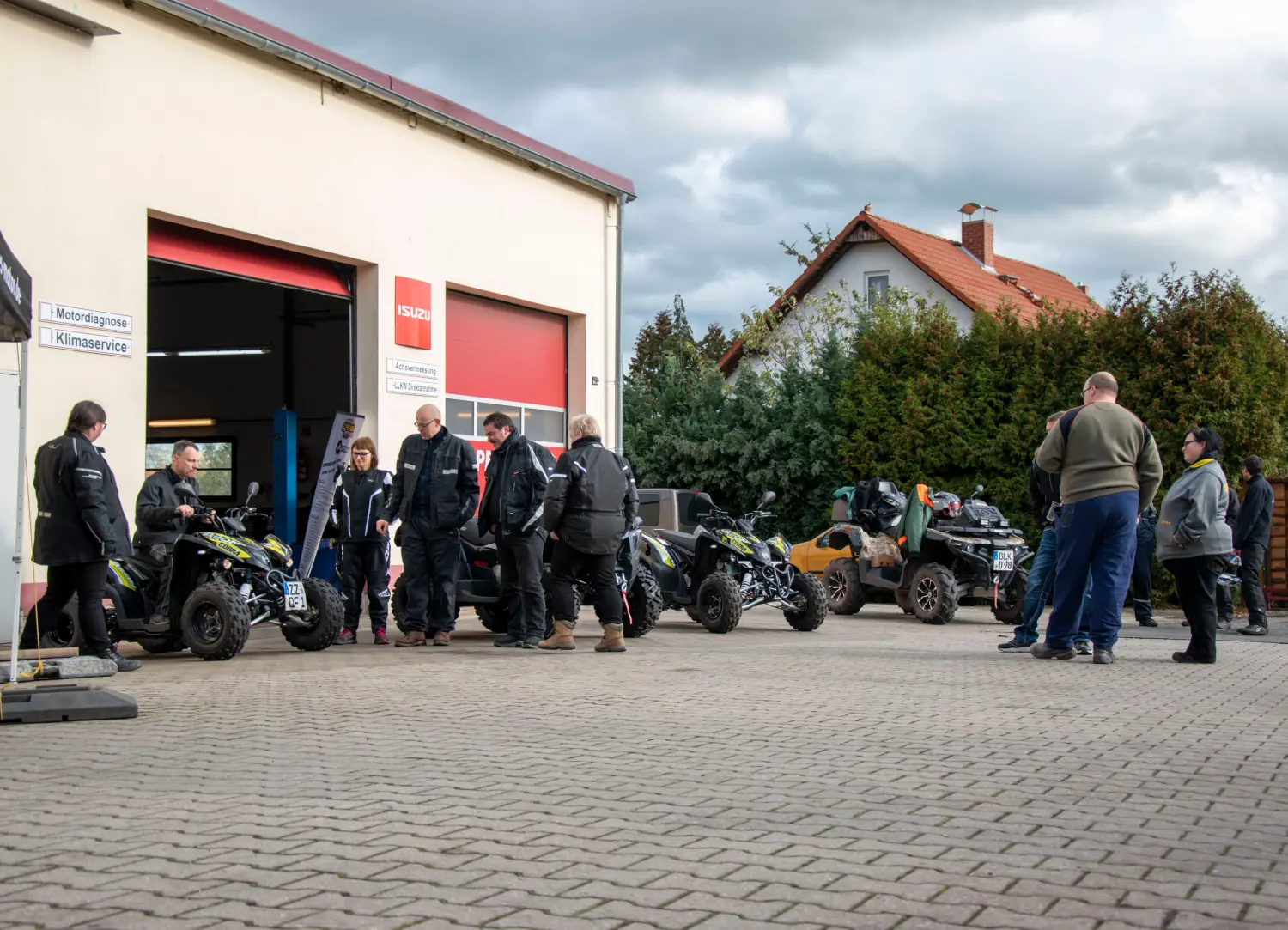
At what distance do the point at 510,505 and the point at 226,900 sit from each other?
7894 mm

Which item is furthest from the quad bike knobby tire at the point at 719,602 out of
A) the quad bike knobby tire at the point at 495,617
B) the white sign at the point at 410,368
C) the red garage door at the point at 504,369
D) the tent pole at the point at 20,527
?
the tent pole at the point at 20,527

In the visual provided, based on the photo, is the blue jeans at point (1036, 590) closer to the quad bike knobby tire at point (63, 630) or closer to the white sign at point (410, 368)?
the quad bike knobby tire at point (63, 630)

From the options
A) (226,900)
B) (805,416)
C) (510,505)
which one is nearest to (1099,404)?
(510,505)

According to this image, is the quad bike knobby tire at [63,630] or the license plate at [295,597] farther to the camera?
the license plate at [295,597]

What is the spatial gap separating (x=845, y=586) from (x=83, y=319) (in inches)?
378

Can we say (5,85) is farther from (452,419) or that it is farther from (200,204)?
(452,419)

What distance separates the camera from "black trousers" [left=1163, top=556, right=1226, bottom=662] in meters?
10.5

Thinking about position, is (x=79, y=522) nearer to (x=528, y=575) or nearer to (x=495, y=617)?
(x=528, y=575)

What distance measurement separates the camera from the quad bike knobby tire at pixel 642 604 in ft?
43.7

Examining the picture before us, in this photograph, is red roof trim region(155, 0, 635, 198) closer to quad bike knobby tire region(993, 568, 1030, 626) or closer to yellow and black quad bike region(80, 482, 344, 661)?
yellow and black quad bike region(80, 482, 344, 661)

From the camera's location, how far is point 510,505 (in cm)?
1165

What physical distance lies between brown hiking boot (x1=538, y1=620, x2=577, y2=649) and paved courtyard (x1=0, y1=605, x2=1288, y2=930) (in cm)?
224

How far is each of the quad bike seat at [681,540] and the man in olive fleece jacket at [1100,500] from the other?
5362mm

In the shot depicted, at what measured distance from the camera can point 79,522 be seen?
386 inches
